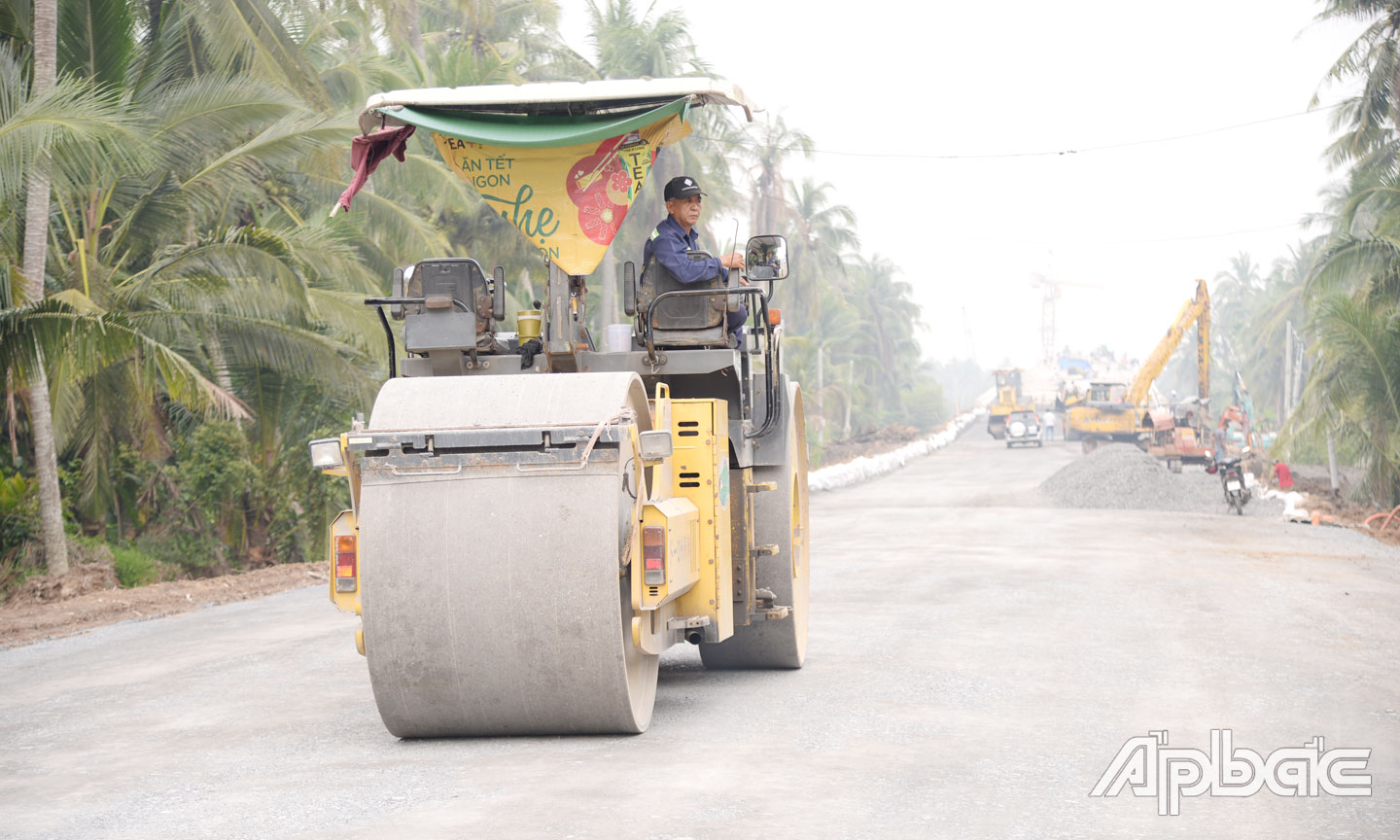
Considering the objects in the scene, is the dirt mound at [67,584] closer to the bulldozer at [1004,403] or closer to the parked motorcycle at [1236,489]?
the parked motorcycle at [1236,489]

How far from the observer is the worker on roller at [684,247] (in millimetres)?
7324

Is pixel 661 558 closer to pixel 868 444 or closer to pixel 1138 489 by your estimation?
pixel 1138 489

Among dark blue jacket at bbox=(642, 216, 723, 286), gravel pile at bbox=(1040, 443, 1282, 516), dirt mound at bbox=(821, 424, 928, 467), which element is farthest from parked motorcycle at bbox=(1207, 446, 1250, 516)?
dirt mound at bbox=(821, 424, 928, 467)

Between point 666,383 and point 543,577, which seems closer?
point 543,577

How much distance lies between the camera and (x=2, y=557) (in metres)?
15.3

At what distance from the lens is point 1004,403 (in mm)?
65000

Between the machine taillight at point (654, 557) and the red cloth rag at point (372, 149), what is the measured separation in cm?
255

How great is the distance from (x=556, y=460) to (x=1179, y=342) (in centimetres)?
4485

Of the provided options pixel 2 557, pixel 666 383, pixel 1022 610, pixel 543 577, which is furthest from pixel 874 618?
pixel 2 557

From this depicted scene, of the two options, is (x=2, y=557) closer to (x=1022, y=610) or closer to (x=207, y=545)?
(x=207, y=545)

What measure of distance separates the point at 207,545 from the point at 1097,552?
36.8 feet

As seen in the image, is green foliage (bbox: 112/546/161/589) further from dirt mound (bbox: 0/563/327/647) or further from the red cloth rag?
the red cloth rag

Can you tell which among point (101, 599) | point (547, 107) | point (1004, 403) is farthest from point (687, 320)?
point (1004, 403)

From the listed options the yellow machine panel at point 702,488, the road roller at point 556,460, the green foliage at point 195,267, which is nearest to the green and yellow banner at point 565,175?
the road roller at point 556,460
